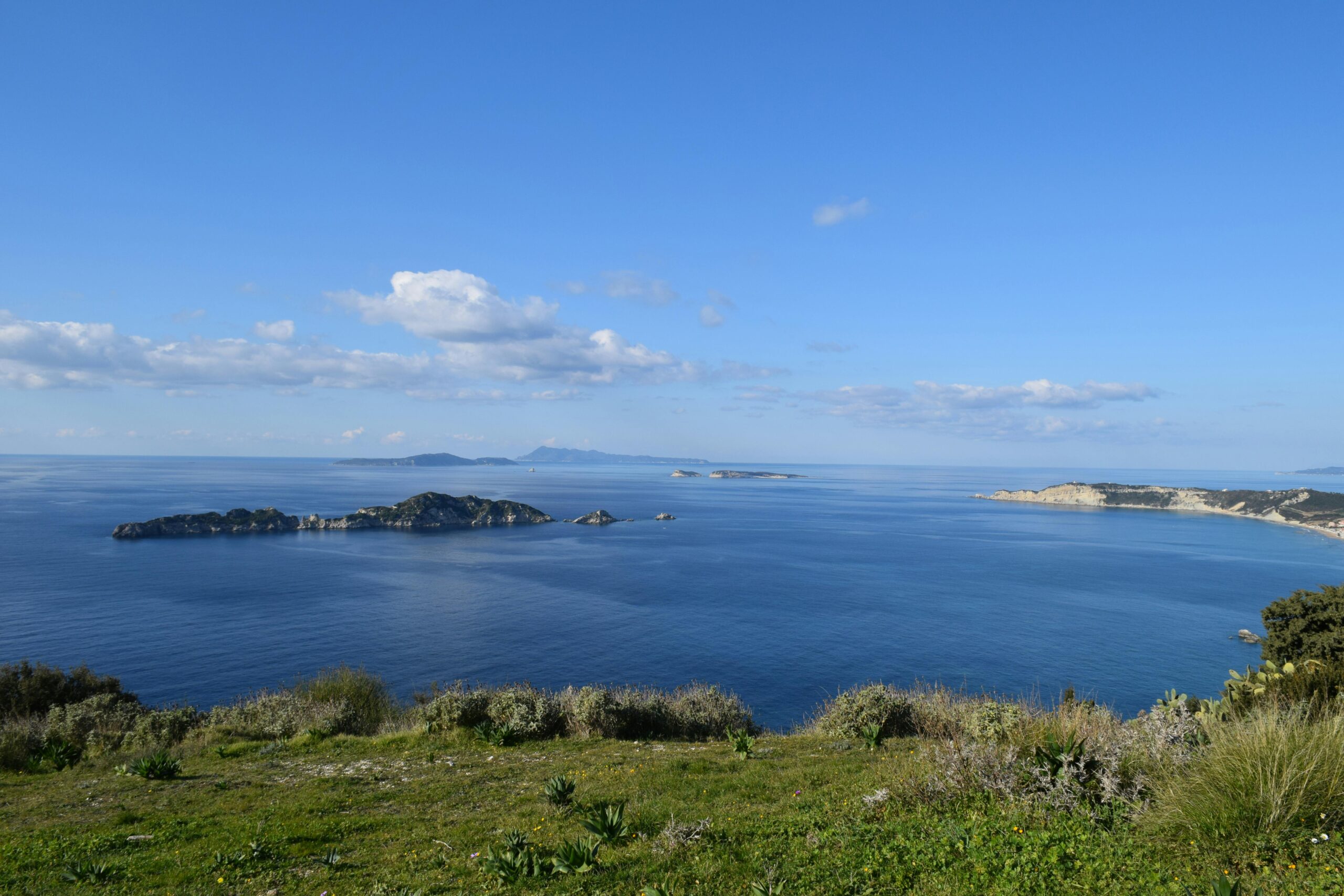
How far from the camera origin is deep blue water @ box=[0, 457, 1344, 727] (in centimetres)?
4556

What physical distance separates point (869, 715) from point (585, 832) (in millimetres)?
13196

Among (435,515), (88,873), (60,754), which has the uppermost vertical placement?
(88,873)

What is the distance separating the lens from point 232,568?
8325 cm

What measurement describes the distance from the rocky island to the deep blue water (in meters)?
6.09

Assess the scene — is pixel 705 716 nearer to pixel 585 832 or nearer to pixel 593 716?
pixel 593 716

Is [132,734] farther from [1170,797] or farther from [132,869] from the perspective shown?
[1170,797]

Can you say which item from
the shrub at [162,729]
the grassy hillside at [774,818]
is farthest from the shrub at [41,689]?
the grassy hillside at [774,818]

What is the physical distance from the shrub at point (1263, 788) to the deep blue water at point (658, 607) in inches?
1168

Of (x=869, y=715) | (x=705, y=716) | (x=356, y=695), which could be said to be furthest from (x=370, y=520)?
(x=869, y=715)

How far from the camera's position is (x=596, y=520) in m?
144

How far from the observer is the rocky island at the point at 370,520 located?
4464 inches

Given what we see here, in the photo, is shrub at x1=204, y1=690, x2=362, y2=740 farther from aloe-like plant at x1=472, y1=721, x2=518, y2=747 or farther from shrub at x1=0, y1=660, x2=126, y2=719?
shrub at x1=0, y1=660, x2=126, y2=719

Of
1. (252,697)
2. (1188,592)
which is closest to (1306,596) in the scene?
(252,697)

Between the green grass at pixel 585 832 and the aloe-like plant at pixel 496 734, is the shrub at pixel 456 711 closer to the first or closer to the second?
the aloe-like plant at pixel 496 734
